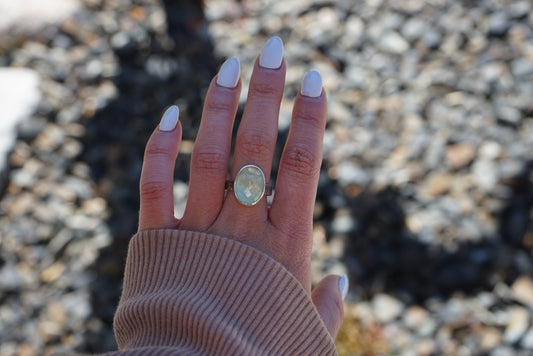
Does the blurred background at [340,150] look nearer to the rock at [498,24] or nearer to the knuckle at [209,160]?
the rock at [498,24]

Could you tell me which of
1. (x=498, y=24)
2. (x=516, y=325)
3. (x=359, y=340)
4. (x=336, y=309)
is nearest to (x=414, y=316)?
(x=359, y=340)

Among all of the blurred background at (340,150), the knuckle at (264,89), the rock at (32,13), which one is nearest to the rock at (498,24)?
the blurred background at (340,150)

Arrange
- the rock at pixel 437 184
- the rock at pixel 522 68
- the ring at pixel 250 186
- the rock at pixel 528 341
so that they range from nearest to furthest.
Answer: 1. the ring at pixel 250 186
2. the rock at pixel 528 341
3. the rock at pixel 437 184
4. the rock at pixel 522 68

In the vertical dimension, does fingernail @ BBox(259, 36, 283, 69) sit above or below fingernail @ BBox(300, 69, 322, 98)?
above

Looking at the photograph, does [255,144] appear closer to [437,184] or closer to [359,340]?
[359,340]

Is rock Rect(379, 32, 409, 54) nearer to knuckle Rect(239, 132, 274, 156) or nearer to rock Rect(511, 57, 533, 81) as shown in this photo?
rock Rect(511, 57, 533, 81)

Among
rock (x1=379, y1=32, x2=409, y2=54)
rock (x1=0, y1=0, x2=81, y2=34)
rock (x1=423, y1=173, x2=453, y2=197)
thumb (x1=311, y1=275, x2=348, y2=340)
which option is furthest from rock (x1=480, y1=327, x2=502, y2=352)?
rock (x1=0, y1=0, x2=81, y2=34)

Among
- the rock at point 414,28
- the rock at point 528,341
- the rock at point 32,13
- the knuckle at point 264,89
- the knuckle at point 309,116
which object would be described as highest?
the rock at point 32,13
